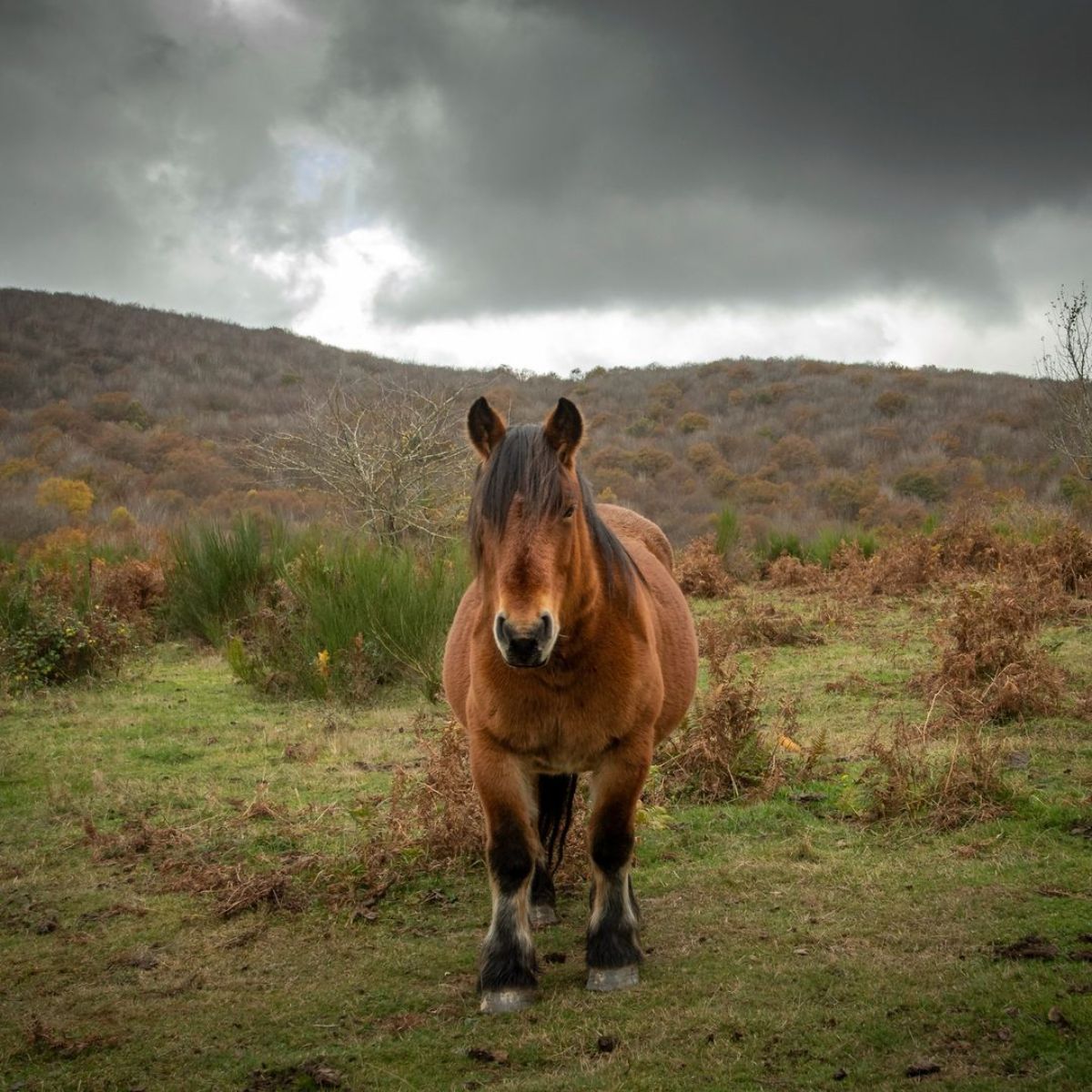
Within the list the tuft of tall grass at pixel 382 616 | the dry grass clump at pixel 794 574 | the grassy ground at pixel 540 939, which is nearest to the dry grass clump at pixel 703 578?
the dry grass clump at pixel 794 574

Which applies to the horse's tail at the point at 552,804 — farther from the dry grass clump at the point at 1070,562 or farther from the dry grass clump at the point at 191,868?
the dry grass clump at the point at 1070,562

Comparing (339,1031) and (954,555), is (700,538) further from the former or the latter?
(339,1031)

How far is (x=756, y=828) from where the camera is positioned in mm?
5730

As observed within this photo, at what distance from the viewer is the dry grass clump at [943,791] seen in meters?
A: 5.50

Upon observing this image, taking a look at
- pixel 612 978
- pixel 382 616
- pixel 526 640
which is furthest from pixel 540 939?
pixel 382 616

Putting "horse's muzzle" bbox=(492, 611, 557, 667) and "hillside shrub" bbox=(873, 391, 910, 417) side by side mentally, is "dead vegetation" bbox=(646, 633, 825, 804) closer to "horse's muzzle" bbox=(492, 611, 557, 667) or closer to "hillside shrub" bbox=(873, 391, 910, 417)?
"horse's muzzle" bbox=(492, 611, 557, 667)

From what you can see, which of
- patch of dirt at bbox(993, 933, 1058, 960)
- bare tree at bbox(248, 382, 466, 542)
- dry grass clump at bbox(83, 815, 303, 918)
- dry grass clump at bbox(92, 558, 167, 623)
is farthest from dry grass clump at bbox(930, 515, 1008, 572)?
dry grass clump at bbox(83, 815, 303, 918)

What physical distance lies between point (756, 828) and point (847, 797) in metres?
0.61

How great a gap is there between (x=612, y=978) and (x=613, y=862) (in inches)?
16.7

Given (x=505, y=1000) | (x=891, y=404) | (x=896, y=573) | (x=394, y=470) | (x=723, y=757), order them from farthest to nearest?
1. (x=891, y=404)
2. (x=394, y=470)
3. (x=896, y=573)
4. (x=723, y=757)
5. (x=505, y=1000)

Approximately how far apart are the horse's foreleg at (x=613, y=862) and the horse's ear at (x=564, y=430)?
1.17 meters

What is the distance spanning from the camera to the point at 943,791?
5598mm

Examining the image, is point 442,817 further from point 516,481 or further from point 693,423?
point 693,423

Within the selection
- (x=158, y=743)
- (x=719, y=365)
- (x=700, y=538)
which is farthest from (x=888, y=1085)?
(x=719, y=365)
